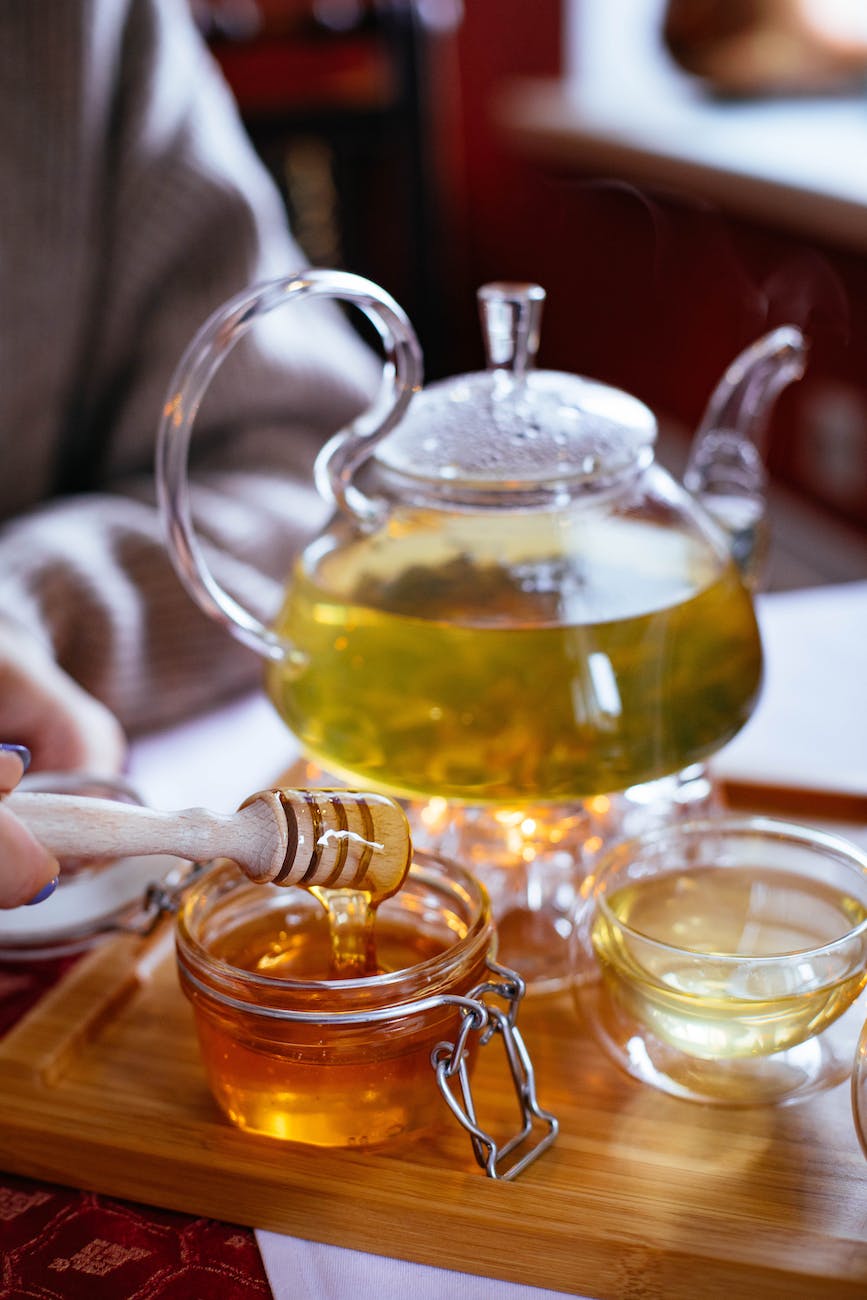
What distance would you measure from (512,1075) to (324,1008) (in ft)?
0.25

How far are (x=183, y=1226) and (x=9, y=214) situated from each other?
2.60 ft

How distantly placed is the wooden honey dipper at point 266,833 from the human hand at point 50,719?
0.26 metres

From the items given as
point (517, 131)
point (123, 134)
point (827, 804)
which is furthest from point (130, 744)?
point (517, 131)

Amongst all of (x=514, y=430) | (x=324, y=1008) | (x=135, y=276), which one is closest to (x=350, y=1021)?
(x=324, y=1008)

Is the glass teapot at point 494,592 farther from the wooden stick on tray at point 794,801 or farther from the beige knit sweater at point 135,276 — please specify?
the beige knit sweater at point 135,276

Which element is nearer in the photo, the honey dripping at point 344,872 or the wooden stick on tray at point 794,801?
the honey dripping at point 344,872

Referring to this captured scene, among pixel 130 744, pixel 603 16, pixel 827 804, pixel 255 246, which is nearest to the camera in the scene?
pixel 827 804

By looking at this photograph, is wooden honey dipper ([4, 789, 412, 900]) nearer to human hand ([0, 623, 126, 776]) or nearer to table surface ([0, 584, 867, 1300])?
table surface ([0, 584, 867, 1300])

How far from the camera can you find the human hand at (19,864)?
1.16 ft

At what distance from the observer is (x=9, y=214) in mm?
1016

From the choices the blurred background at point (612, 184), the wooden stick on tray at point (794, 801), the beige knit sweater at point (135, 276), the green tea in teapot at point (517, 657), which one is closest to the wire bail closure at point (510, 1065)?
the green tea in teapot at point (517, 657)

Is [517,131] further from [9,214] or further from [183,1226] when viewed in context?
[183,1226]

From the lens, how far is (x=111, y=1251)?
0.42 m

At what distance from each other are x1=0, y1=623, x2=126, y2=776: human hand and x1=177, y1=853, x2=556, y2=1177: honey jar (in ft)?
0.68
